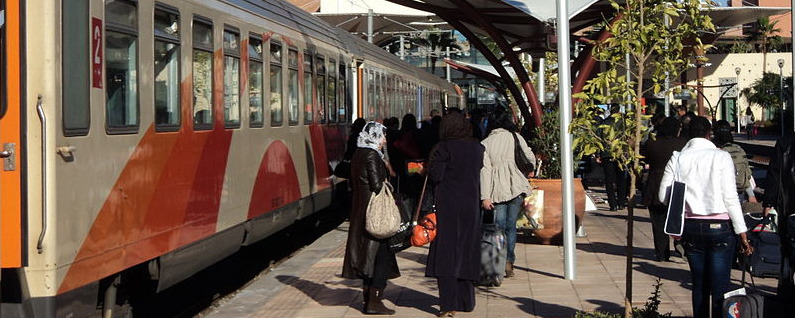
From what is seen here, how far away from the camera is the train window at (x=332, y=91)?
17328 mm

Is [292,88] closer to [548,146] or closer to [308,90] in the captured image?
[308,90]

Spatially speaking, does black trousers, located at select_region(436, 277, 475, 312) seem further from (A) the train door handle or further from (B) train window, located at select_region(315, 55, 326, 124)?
(B) train window, located at select_region(315, 55, 326, 124)

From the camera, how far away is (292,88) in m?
14.3

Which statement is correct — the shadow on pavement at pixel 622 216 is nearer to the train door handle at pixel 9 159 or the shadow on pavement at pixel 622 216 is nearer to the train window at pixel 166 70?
the train window at pixel 166 70

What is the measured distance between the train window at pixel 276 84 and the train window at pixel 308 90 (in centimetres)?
155

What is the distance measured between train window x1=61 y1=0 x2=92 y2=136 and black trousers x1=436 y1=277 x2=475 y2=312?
11.4 feet

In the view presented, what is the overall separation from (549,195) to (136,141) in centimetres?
736

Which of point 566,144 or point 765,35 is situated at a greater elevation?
point 765,35

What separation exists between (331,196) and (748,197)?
5.96m

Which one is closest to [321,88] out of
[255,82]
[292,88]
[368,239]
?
[292,88]

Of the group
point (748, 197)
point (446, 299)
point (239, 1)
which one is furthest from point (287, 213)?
point (748, 197)

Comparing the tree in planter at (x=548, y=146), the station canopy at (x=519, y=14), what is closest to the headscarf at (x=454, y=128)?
the station canopy at (x=519, y=14)

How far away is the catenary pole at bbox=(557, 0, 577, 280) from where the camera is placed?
11938 mm

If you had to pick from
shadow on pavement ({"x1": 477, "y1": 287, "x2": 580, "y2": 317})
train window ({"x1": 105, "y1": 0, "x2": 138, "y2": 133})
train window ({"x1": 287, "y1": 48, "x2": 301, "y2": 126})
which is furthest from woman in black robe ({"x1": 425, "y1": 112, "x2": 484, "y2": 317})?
train window ({"x1": 287, "y1": 48, "x2": 301, "y2": 126})
